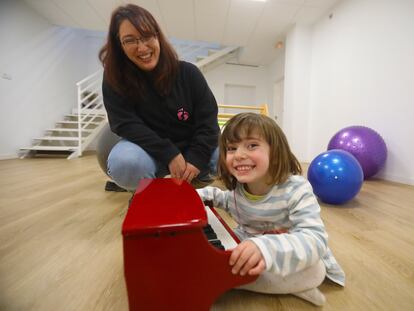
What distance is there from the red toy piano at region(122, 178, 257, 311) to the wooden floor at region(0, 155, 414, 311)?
119 mm

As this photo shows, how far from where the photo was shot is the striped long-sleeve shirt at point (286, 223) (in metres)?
0.42

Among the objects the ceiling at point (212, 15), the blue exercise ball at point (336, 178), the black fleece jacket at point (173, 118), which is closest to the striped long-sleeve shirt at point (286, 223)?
the black fleece jacket at point (173, 118)

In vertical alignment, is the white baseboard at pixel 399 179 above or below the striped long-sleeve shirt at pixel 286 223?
below

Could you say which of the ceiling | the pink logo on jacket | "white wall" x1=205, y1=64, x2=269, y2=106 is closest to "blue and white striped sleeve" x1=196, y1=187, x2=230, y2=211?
the pink logo on jacket

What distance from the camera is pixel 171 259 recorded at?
14.7 inches

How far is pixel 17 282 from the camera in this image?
572 millimetres

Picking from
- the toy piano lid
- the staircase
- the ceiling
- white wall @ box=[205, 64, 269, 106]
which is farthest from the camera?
white wall @ box=[205, 64, 269, 106]

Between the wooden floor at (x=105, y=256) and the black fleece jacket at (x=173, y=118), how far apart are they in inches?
15.3

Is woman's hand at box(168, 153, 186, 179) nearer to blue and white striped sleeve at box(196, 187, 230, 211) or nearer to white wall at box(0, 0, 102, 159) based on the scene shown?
blue and white striped sleeve at box(196, 187, 230, 211)

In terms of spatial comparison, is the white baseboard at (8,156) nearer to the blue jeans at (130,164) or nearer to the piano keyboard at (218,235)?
the blue jeans at (130,164)

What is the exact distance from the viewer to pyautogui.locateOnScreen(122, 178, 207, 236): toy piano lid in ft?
1.12

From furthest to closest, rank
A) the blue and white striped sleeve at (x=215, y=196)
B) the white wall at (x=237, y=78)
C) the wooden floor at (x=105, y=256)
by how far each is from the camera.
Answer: the white wall at (x=237, y=78)
the blue and white striped sleeve at (x=215, y=196)
the wooden floor at (x=105, y=256)

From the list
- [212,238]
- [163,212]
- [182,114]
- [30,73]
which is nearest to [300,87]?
[182,114]

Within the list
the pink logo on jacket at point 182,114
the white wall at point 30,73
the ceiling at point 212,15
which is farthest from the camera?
the white wall at point 30,73
